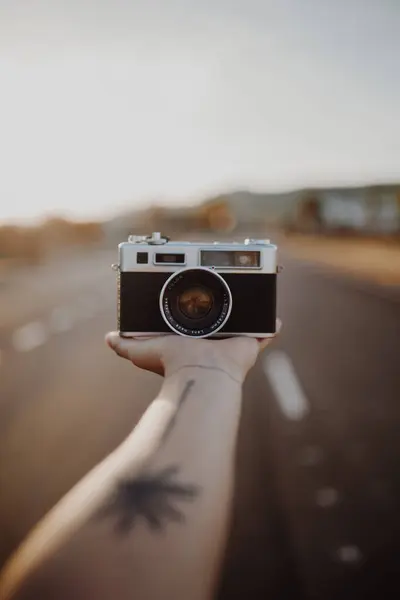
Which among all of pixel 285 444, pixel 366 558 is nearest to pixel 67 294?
pixel 285 444

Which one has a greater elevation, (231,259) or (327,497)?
(231,259)

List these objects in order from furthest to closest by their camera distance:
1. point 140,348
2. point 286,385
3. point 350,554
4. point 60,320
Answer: point 60,320 → point 286,385 → point 350,554 → point 140,348

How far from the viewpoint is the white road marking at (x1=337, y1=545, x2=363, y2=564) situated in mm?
5113

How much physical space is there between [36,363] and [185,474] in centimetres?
1207

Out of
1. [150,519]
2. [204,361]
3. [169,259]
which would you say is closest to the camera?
[150,519]

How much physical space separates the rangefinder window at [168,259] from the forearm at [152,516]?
0.91m

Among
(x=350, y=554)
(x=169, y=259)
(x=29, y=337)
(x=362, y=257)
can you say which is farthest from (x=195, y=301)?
(x=362, y=257)

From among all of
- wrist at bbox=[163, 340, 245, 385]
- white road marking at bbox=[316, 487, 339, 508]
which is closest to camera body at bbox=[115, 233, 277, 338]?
wrist at bbox=[163, 340, 245, 385]

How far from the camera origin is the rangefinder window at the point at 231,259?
1914 millimetres

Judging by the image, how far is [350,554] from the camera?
5199mm

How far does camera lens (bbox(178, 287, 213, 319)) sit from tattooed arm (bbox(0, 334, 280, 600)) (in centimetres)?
64

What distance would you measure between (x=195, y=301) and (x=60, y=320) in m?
16.7

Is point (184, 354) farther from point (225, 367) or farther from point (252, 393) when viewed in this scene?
point (252, 393)

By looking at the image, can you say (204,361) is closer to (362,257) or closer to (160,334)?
(160,334)
